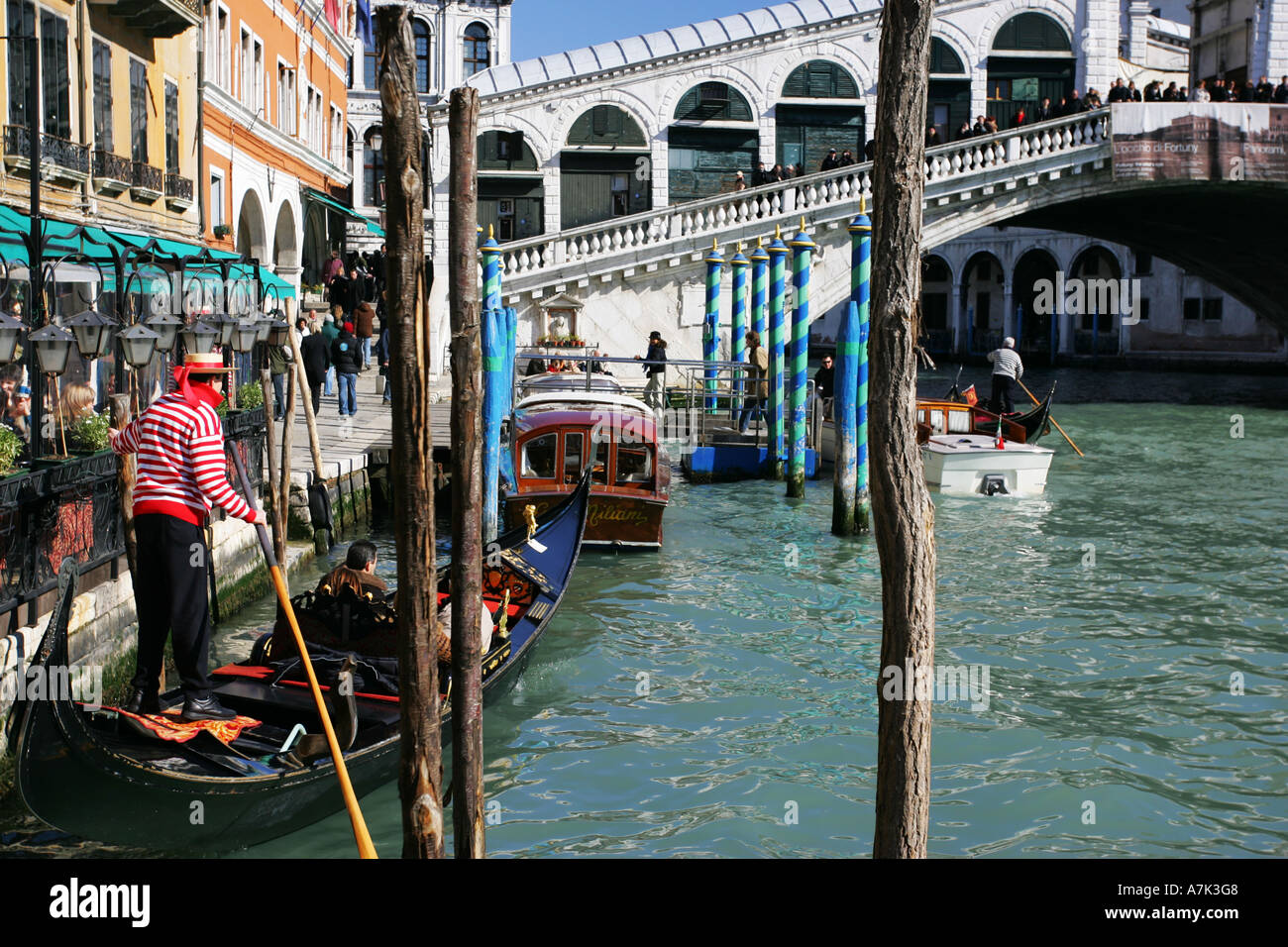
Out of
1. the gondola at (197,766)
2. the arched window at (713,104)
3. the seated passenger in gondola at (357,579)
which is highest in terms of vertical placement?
the arched window at (713,104)

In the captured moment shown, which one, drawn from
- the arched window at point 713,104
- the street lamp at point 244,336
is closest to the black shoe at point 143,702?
the street lamp at point 244,336

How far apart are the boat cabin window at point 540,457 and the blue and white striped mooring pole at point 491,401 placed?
0.21m

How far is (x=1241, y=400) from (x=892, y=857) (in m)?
20.3

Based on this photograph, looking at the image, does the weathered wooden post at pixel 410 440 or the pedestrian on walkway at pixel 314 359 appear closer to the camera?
the weathered wooden post at pixel 410 440

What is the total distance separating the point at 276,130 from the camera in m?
17.2

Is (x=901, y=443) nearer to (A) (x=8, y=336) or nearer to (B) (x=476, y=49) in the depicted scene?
(A) (x=8, y=336)

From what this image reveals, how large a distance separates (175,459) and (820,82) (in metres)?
18.5

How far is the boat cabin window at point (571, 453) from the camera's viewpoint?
9609 millimetres

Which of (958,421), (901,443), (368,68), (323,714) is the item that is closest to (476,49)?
(368,68)

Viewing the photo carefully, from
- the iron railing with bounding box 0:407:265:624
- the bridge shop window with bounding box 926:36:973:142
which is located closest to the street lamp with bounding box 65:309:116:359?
the iron railing with bounding box 0:407:265:624

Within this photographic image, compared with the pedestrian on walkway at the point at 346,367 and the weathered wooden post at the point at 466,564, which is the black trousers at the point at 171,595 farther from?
the pedestrian on walkway at the point at 346,367

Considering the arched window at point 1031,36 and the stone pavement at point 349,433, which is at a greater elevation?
the arched window at point 1031,36

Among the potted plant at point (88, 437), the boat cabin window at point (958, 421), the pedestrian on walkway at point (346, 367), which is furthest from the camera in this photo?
the boat cabin window at point (958, 421)

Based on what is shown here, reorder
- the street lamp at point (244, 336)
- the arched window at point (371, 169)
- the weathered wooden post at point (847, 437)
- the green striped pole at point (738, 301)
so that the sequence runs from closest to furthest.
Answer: the street lamp at point (244, 336)
the weathered wooden post at point (847, 437)
the green striped pole at point (738, 301)
the arched window at point (371, 169)
